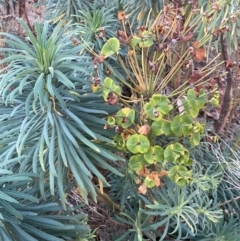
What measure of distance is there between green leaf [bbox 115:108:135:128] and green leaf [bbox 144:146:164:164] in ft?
0.26

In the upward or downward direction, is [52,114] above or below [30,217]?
above

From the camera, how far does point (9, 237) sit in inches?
31.8

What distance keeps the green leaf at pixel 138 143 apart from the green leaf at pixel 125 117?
32 millimetres

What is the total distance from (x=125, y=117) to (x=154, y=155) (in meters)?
0.11

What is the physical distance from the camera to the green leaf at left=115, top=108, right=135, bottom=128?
0.82 m

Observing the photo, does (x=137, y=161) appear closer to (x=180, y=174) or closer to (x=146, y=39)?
(x=180, y=174)

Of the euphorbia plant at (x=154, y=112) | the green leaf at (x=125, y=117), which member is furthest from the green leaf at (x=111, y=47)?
the green leaf at (x=125, y=117)

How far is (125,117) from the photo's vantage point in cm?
82

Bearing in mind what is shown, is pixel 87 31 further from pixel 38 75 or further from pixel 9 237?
pixel 9 237

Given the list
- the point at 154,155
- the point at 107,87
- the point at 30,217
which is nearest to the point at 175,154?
the point at 154,155

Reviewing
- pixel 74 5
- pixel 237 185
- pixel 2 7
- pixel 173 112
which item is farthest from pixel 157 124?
pixel 2 7

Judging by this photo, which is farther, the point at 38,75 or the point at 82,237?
the point at 82,237

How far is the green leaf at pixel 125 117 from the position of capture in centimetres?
82

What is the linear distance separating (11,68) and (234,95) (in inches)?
39.0
